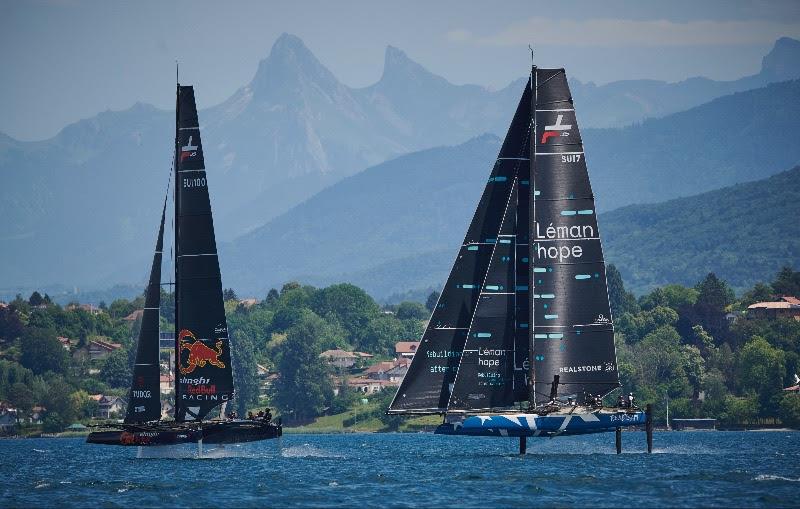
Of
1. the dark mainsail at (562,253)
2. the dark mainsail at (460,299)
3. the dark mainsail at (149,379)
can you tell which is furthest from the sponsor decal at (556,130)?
the dark mainsail at (149,379)

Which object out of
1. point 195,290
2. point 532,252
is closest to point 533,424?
point 532,252

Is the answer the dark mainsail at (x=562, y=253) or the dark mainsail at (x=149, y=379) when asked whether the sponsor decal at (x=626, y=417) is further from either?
the dark mainsail at (x=149, y=379)

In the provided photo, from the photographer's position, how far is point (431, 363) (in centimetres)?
8262

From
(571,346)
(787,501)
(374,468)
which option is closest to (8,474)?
(374,468)

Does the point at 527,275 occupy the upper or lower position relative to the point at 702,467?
upper

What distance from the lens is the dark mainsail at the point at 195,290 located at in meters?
90.2

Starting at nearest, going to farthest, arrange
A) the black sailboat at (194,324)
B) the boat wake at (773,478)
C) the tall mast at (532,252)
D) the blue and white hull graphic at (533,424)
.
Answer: the boat wake at (773,478), the tall mast at (532,252), the blue and white hull graphic at (533,424), the black sailboat at (194,324)

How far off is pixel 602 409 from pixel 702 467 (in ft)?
23.2

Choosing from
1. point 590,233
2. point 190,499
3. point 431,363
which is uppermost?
point 590,233

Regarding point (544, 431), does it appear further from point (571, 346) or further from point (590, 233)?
point (590, 233)

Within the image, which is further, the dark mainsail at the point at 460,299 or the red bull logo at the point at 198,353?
the red bull logo at the point at 198,353

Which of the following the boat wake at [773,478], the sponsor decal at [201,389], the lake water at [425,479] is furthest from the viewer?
the sponsor decal at [201,389]

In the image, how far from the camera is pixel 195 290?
9050 centimetres

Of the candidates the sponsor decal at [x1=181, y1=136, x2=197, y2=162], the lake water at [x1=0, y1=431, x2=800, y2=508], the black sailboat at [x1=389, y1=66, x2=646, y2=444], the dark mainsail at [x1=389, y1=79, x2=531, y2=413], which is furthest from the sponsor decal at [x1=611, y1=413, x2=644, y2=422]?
the sponsor decal at [x1=181, y1=136, x2=197, y2=162]
